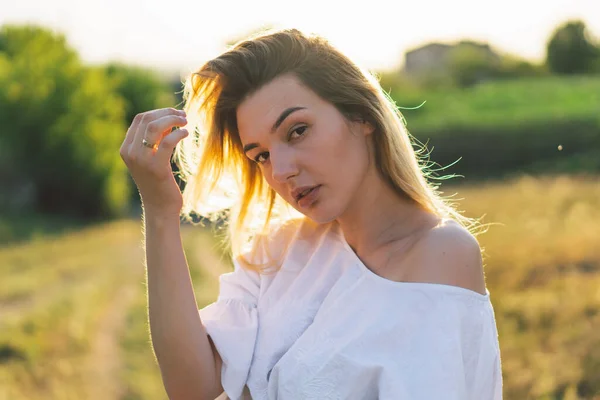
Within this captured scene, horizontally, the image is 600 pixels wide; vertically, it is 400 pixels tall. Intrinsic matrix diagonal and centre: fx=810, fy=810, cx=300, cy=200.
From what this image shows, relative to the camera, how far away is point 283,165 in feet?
6.09

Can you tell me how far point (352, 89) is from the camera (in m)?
1.93

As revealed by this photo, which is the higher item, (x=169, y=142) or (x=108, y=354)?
(x=169, y=142)

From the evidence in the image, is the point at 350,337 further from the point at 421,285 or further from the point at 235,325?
the point at 235,325

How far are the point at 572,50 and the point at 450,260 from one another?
103 ft

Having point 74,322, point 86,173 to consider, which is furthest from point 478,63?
point 74,322

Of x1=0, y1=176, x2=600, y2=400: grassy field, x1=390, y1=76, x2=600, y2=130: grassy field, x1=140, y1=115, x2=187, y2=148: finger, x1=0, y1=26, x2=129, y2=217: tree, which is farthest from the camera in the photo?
x1=390, y1=76, x2=600, y2=130: grassy field

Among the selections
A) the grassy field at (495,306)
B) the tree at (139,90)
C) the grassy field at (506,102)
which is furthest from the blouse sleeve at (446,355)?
the tree at (139,90)

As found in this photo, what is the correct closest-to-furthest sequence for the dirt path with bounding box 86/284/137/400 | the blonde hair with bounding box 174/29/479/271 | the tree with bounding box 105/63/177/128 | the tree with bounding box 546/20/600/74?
1. the blonde hair with bounding box 174/29/479/271
2. the dirt path with bounding box 86/284/137/400
3. the tree with bounding box 105/63/177/128
4. the tree with bounding box 546/20/600/74

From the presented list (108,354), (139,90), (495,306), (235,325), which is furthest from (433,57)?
(235,325)

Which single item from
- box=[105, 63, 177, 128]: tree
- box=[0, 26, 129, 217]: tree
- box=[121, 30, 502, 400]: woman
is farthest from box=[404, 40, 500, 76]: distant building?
box=[121, 30, 502, 400]: woman

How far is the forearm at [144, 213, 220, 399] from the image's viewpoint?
193 cm

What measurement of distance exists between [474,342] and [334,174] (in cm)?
49

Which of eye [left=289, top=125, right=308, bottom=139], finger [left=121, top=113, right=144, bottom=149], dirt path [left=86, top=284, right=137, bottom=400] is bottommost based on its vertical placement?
dirt path [left=86, top=284, right=137, bottom=400]

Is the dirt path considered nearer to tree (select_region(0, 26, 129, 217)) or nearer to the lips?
the lips
